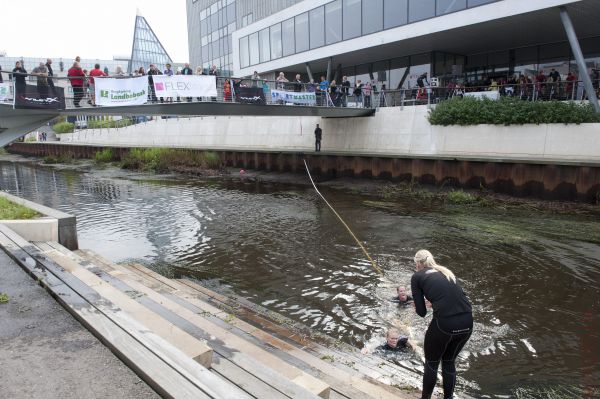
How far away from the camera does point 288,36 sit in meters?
34.8

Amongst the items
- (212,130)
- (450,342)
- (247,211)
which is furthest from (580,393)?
(212,130)

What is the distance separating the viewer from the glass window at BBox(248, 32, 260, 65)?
3869 centimetres

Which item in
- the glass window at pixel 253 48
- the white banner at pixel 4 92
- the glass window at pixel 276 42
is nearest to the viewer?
the white banner at pixel 4 92

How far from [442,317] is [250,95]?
51.0 ft

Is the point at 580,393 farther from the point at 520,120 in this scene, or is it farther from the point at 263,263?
the point at 520,120

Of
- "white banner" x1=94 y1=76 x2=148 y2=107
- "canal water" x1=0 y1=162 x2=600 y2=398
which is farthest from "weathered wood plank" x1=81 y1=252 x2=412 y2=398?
"white banner" x1=94 y1=76 x2=148 y2=107

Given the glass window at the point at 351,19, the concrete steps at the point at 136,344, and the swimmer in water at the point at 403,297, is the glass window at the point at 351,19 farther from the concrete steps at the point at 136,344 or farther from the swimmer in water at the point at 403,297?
the concrete steps at the point at 136,344

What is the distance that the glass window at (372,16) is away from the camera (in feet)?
89.4

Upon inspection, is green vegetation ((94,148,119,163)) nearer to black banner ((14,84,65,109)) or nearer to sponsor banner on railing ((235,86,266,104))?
sponsor banner on railing ((235,86,266,104))

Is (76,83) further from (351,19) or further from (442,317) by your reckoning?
(351,19)

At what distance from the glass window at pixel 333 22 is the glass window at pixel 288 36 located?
4043mm

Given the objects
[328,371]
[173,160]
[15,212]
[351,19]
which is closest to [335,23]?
[351,19]

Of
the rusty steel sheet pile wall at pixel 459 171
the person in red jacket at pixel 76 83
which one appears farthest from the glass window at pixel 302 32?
the person in red jacket at pixel 76 83

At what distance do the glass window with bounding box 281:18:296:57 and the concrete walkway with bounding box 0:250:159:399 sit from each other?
32.6 meters
